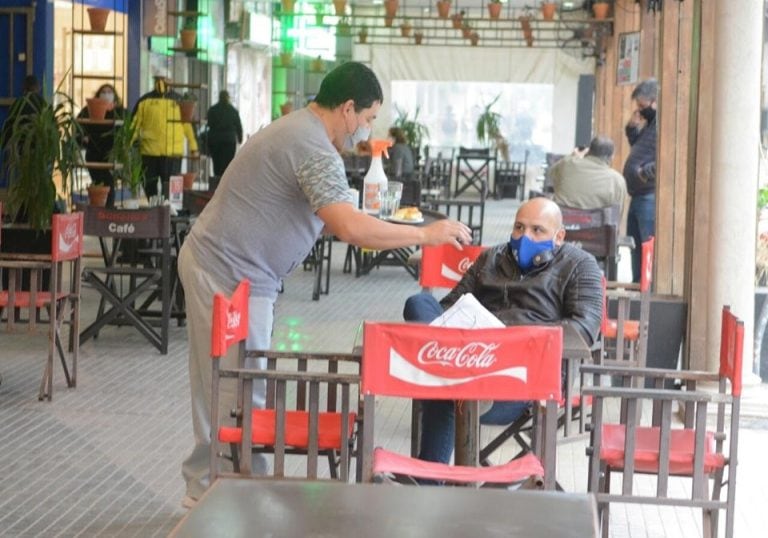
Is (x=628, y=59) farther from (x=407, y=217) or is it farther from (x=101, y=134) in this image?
(x=407, y=217)

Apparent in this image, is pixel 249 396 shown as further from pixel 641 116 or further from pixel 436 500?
pixel 641 116

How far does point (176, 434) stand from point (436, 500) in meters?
4.03

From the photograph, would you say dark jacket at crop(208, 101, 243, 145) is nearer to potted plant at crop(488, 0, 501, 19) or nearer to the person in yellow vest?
the person in yellow vest

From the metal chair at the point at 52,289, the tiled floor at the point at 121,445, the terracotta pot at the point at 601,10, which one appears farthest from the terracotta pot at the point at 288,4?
the metal chair at the point at 52,289

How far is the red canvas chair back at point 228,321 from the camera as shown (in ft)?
13.0

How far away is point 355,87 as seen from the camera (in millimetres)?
4699

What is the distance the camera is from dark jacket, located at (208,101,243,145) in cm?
1825

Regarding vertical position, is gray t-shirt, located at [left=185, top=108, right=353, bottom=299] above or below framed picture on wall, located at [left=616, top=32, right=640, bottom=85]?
below

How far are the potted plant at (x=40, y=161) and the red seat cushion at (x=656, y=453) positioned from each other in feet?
17.8

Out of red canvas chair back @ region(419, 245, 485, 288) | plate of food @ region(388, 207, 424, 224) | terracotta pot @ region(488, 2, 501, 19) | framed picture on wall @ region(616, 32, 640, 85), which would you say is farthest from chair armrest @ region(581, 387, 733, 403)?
terracotta pot @ region(488, 2, 501, 19)

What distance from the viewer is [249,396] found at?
4.13 m

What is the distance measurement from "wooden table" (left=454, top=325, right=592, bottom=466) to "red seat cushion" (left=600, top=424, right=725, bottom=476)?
273mm

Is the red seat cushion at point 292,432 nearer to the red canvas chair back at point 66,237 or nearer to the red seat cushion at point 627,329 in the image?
the red seat cushion at point 627,329

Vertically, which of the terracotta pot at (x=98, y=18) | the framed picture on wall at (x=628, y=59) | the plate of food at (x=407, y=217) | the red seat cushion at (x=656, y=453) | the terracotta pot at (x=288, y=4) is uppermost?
the terracotta pot at (x=288, y=4)
